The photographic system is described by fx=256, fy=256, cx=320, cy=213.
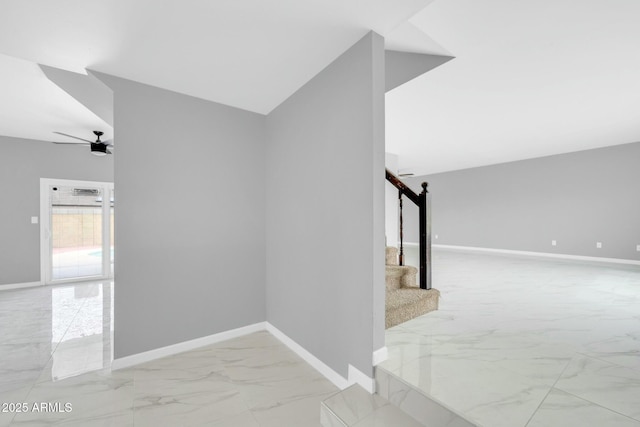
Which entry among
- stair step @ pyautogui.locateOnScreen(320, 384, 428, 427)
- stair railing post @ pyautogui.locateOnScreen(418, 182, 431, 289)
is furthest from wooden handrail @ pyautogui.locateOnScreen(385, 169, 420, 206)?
stair step @ pyautogui.locateOnScreen(320, 384, 428, 427)

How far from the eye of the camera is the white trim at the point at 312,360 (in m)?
1.86

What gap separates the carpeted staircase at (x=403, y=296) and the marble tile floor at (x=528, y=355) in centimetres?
8

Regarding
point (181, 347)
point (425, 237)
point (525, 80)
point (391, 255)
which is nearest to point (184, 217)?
point (181, 347)

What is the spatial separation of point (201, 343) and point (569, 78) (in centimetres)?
468

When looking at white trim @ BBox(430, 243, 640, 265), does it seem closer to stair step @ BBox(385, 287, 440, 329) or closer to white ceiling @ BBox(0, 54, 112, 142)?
stair step @ BBox(385, 287, 440, 329)

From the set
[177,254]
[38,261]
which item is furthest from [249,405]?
[38,261]

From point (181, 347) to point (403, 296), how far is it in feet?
7.08

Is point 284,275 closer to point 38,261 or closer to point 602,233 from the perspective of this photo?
point 38,261

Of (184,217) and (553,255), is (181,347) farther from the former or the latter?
(553,255)

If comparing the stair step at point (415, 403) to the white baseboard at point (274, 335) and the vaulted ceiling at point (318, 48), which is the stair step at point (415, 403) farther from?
the vaulted ceiling at point (318, 48)

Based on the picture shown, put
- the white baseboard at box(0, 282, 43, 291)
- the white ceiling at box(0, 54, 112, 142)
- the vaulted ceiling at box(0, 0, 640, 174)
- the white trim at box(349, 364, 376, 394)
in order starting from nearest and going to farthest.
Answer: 1. the vaulted ceiling at box(0, 0, 640, 174)
2. the white trim at box(349, 364, 376, 394)
3. the white ceiling at box(0, 54, 112, 142)
4. the white baseboard at box(0, 282, 43, 291)

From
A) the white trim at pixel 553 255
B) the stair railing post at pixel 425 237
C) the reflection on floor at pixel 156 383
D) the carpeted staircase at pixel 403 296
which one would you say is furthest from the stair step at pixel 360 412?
the white trim at pixel 553 255

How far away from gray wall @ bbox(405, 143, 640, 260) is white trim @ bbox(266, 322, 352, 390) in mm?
6774

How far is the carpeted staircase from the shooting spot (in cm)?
225
